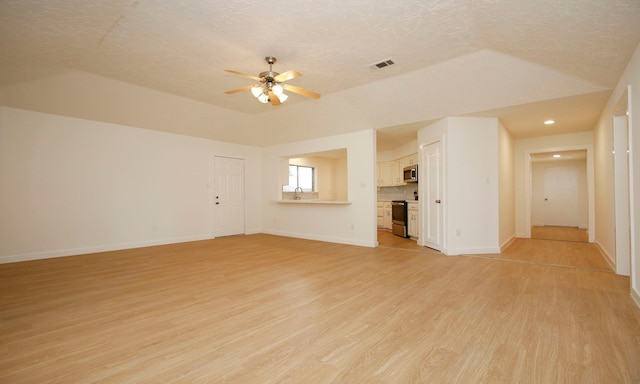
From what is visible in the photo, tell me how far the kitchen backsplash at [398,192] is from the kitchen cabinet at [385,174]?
361 mm

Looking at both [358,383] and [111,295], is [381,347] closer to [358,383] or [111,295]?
[358,383]

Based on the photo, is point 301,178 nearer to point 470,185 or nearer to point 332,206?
point 332,206

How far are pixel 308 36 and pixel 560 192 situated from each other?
1087cm

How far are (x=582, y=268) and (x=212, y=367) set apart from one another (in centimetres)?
509

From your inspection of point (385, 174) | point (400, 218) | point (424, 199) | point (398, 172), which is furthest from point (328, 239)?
point (385, 174)

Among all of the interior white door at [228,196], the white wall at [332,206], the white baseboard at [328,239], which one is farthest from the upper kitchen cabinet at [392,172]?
the interior white door at [228,196]

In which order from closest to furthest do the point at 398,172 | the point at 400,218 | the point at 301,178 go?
the point at 400,218 → the point at 398,172 → the point at 301,178

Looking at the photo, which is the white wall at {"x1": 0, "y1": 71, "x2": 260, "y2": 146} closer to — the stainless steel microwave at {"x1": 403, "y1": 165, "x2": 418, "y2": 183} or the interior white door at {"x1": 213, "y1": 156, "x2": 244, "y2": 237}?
the interior white door at {"x1": 213, "y1": 156, "x2": 244, "y2": 237}

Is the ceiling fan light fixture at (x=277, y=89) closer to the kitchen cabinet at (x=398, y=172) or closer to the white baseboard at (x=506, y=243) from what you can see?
the white baseboard at (x=506, y=243)

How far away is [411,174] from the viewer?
6.86 metres

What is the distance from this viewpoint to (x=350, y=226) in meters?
6.39

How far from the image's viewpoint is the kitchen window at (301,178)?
997 centimetres

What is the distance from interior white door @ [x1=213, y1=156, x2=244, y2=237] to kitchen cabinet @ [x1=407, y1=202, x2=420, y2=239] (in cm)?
460

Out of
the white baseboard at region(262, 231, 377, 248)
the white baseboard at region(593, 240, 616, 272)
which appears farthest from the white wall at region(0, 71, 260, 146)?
the white baseboard at region(593, 240, 616, 272)
